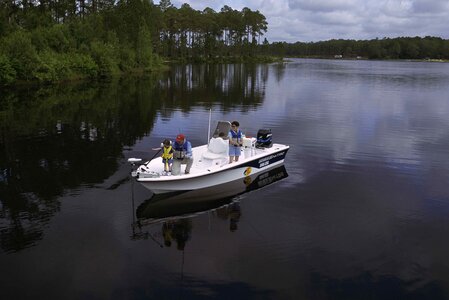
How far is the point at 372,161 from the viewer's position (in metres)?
20.1

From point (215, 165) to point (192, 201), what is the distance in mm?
1937

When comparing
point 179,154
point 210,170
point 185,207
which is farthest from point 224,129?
point 185,207

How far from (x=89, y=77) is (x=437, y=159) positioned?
167 feet

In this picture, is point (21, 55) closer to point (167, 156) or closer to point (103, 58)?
point (103, 58)

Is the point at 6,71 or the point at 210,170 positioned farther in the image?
the point at 6,71

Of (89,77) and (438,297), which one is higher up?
(89,77)

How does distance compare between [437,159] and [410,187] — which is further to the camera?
[437,159]

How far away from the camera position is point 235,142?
16.0 meters

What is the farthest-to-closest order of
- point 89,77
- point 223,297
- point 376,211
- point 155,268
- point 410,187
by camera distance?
point 89,77
point 410,187
point 376,211
point 155,268
point 223,297

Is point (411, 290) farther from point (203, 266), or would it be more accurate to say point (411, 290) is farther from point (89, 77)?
point (89, 77)

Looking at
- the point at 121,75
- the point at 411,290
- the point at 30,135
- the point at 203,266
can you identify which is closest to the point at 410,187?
the point at 411,290

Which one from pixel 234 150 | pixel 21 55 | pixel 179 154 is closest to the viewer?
pixel 179 154

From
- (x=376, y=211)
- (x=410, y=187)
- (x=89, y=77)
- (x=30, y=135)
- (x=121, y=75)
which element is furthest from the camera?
(x=121, y=75)

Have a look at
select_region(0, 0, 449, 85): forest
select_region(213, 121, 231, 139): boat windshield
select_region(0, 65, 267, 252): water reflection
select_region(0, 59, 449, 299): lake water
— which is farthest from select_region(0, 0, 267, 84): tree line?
select_region(213, 121, 231, 139): boat windshield
